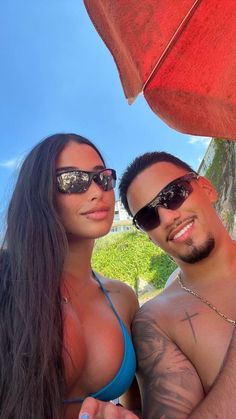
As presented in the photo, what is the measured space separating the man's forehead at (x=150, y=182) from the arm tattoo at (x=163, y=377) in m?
0.61

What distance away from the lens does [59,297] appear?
1.20m

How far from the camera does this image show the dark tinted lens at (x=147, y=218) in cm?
178

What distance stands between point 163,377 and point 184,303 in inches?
15.6

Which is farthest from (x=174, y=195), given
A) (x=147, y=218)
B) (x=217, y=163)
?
(x=217, y=163)

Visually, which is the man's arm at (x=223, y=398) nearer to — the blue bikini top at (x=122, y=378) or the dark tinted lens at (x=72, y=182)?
the blue bikini top at (x=122, y=378)

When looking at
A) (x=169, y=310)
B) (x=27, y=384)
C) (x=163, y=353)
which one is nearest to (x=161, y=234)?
(x=169, y=310)

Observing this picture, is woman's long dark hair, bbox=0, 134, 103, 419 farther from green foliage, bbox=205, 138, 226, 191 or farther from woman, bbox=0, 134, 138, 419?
green foliage, bbox=205, 138, 226, 191

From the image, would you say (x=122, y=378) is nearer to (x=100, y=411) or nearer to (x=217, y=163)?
(x=100, y=411)

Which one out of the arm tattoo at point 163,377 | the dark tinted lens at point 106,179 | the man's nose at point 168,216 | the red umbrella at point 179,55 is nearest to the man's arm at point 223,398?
the arm tattoo at point 163,377

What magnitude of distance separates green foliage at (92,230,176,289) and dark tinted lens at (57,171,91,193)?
13611 millimetres

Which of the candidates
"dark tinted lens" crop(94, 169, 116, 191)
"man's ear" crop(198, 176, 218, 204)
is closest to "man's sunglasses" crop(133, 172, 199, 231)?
"man's ear" crop(198, 176, 218, 204)

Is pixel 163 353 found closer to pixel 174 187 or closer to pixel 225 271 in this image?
pixel 225 271

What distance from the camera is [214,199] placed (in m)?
1.99

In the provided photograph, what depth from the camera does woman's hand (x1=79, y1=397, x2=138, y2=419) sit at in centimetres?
80
